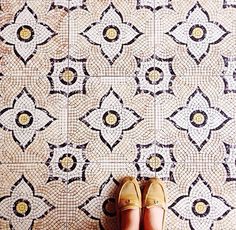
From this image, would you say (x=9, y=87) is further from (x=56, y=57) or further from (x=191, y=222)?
(x=191, y=222)

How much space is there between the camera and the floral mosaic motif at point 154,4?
167 centimetres

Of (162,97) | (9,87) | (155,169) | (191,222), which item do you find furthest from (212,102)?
(9,87)

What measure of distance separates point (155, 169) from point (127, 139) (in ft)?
0.43

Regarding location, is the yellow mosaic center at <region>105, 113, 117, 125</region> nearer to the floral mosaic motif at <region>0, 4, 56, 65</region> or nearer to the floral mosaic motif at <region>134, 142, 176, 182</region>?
the floral mosaic motif at <region>134, 142, 176, 182</region>

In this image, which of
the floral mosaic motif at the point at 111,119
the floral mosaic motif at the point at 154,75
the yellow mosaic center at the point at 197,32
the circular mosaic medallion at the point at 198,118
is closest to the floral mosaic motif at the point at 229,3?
the yellow mosaic center at the point at 197,32

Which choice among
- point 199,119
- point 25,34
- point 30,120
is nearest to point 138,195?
point 199,119

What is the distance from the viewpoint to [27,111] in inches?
65.2

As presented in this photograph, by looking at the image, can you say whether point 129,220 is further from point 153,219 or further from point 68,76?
point 68,76

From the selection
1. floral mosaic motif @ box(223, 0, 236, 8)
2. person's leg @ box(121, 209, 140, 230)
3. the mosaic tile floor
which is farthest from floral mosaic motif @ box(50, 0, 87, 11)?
person's leg @ box(121, 209, 140, 230)

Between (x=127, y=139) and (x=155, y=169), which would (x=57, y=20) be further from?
(x=155, y=169)

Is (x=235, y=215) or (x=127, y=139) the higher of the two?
(x=127, y=139)

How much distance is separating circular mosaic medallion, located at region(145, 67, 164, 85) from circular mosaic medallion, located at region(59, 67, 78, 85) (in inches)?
9.1

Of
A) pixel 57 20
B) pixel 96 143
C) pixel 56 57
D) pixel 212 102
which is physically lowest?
pixel 96 143

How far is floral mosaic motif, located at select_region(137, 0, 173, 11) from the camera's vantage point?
65.7 inches
